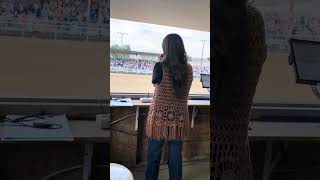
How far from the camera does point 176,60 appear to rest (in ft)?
5.30

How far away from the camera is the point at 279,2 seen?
1774 millimetres

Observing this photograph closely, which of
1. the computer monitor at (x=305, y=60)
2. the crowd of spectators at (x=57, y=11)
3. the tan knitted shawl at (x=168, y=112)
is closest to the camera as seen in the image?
the crowd of spectators at (x=57, y=11)

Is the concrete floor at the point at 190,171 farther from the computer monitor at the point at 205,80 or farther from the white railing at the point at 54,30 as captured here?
the white railing at the point at 54,30

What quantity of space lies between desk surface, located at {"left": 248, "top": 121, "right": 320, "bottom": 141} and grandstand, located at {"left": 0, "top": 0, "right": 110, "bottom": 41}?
821 mm

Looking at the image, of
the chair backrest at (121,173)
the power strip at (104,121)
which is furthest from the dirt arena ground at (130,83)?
the chair backrest at (121,173)

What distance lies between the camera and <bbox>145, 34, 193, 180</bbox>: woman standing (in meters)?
1.57

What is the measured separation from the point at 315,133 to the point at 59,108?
3.98 ft

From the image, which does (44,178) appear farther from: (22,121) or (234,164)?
(234,164)

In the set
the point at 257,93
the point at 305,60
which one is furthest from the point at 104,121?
the point at 305,60

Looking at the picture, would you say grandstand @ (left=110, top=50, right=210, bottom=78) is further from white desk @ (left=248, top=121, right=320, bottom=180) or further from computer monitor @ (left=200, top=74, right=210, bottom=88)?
white desk @ (left=248, top=121, right=320, bottom=180)

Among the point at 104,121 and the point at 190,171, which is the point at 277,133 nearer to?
the point at 190,171

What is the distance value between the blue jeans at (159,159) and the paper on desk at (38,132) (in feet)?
1.11

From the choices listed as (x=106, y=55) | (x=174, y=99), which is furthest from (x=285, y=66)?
(x=106, y=55)

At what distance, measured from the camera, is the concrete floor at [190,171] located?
158cm
